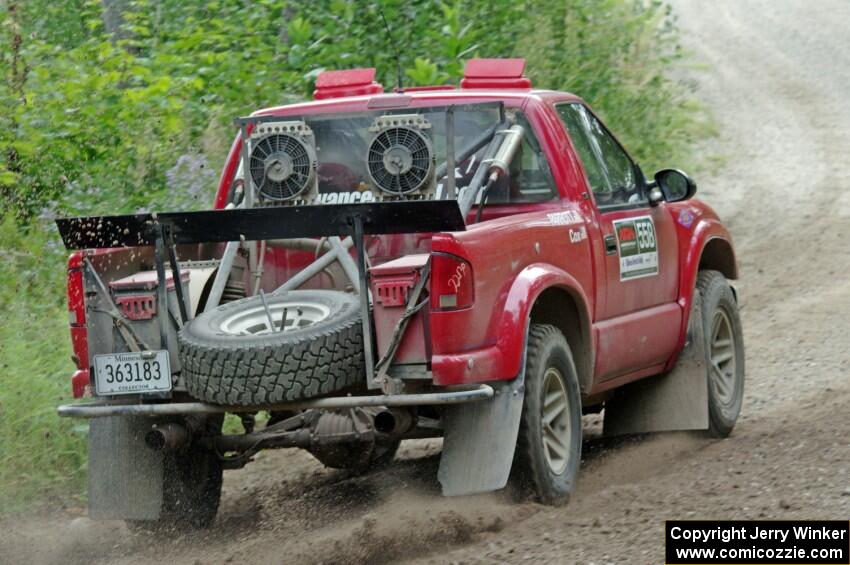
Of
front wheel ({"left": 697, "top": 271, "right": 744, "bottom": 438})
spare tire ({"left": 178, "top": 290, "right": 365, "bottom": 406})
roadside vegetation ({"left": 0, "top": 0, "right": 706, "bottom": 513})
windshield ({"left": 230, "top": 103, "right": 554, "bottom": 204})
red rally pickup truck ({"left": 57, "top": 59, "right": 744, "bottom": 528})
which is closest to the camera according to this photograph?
spare tire ({"left": 178, "top": 290, "right": 365, "bottom": 406})

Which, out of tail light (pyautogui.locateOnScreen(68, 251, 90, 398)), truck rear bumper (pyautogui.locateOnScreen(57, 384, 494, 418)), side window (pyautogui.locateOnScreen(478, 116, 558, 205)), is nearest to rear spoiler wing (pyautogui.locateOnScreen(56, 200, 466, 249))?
tail light (pyautogui.locateOnScreen(68, 251, 90, 398))

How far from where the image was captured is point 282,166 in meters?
6.44

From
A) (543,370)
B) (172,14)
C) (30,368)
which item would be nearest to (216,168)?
(172,14)

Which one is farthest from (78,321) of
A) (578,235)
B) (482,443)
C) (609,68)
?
Answer: (609,68)

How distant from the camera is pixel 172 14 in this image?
42.8 feet

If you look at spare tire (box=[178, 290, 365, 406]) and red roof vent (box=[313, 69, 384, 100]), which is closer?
Answer: spare tire (box=[178, 290, 365, 406])

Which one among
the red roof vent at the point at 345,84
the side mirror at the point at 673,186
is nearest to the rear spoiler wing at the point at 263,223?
the red roof vent at the point at 345,84

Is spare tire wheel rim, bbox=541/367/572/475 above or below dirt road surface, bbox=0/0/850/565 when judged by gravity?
above

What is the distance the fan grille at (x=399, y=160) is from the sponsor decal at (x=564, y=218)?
637mm

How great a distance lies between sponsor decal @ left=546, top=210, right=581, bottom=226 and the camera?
6.40 meters

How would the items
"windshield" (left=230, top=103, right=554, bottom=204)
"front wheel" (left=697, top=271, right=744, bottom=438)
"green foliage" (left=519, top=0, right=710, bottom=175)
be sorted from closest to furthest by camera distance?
1. "windshield" (left=230, top=103, right=554, bottom=204)
2. "front wheel" (left=697, top=271, right=744, bottom=438)
3. "green foliage" (left=519, top=0, right=710, bottom=175)

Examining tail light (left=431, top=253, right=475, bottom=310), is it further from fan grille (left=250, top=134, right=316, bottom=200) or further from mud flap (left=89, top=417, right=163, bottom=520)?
mud flap (left=89, top=417, right=163, bottom=520)

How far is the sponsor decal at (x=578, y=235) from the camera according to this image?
6.56 m

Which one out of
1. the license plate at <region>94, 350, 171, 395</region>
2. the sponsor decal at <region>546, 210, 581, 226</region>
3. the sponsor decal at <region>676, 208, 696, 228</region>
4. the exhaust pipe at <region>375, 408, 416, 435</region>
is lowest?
the exhaust pipe at <region>375, 408, 416, 435</region>
